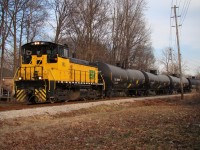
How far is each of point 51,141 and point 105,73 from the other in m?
21.0

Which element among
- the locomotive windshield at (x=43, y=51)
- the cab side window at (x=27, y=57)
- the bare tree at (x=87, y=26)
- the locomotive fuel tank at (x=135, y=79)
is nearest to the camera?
the locomotive windshield at (x=43, y=51)

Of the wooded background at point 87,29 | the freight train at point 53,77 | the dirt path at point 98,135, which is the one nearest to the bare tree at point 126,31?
the wooded background at point 87,29

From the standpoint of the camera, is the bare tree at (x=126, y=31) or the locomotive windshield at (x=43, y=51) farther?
the bare tree at (x=126, y=31)

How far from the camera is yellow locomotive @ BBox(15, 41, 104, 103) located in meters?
20.1

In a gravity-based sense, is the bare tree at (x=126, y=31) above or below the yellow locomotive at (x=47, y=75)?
above

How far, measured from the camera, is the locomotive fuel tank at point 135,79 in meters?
35.1

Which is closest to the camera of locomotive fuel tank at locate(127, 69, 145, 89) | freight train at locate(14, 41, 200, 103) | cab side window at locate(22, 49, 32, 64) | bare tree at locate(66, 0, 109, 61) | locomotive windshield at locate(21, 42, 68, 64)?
freight train at locate(14, 41, 200, 103)

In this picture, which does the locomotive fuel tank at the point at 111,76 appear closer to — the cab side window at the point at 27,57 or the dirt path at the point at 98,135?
the cab side window at the point at 27,57

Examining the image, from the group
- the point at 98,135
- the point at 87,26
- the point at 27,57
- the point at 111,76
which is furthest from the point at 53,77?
the point at 87,26

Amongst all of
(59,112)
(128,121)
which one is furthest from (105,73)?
(128,121)

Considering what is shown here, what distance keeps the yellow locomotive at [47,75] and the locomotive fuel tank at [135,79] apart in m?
11.4

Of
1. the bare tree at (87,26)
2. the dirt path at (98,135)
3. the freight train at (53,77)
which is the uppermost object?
the bare tree at (87,26)

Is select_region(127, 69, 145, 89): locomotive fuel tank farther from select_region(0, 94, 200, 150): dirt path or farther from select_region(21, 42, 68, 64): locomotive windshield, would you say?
select_region(0, 94, 200, 150): dirt path

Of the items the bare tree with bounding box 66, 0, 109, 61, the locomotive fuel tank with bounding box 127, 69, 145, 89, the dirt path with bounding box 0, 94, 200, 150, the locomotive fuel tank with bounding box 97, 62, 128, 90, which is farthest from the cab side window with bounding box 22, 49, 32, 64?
the bare tree with bounding box 66, 0, 109, 61
